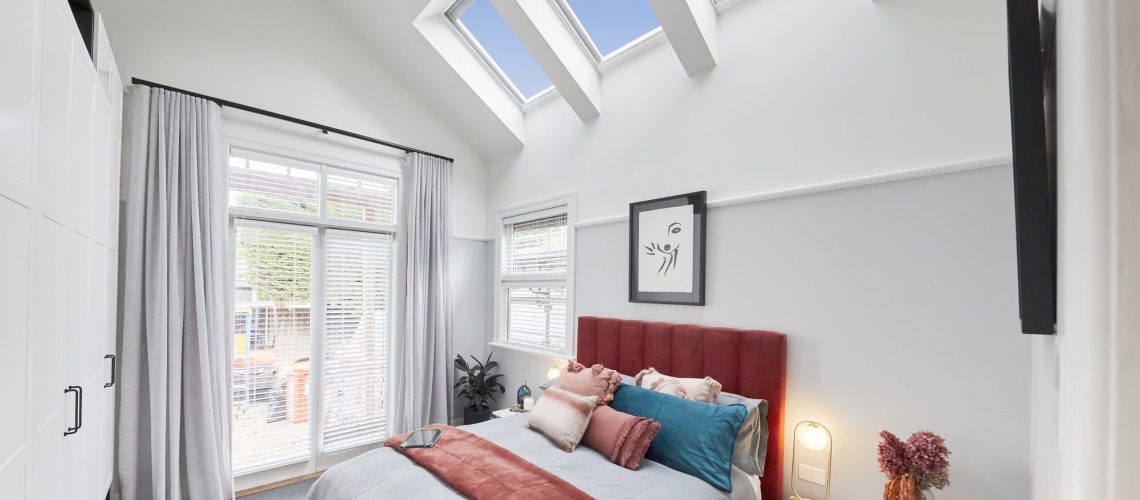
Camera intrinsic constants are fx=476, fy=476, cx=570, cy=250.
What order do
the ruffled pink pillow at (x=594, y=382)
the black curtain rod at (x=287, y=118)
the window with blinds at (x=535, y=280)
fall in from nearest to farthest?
the ruffled pink pillow at (x=594, y=382), the black curtain rod at (x=287, y=118), the window with blinds at (x=535, y=280)

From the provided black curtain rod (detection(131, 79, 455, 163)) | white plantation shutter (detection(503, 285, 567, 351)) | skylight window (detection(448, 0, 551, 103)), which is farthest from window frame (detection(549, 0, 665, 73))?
white plantation shutter (detection(503, 285, 567, 351))

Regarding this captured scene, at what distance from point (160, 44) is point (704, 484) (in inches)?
160

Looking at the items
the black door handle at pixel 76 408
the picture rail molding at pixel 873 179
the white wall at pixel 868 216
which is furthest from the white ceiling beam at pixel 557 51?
the black door handle at pixel 76 408

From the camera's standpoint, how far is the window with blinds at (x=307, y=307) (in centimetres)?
336

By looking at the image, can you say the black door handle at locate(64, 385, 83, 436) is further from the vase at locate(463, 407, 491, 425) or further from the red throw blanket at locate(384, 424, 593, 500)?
the vase at locate(463, 407, 491, 425)

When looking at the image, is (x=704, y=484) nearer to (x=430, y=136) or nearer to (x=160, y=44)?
(x=430, y=136)

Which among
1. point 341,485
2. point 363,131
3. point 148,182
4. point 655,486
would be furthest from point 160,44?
point 655,486

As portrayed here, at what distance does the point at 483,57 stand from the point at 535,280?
1.93m

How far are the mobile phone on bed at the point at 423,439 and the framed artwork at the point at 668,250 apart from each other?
147 cm

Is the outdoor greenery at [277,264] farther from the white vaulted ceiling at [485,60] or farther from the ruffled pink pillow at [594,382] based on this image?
the ruffled pink pillow at [594,382]

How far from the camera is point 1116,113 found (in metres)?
0.46

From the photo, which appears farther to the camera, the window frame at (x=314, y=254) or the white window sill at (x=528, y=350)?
the white window sill at (x=528, y=350)

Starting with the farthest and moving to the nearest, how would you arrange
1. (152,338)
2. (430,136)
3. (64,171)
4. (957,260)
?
(430,136), (152,338), (957,260), (64,171)

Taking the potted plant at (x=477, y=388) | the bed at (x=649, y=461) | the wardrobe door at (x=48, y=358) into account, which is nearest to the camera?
the wardrobe door at (x=48, y=358)
